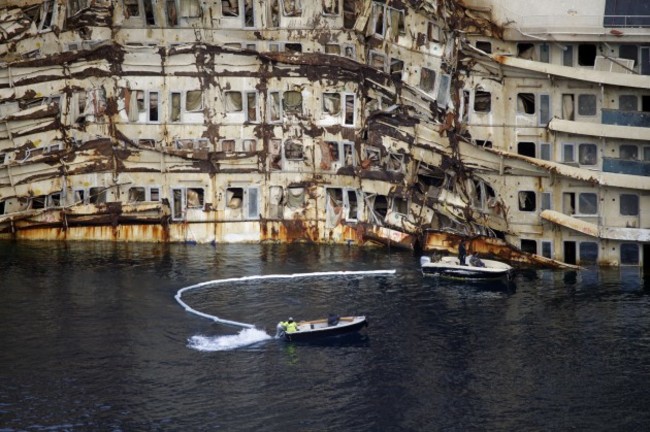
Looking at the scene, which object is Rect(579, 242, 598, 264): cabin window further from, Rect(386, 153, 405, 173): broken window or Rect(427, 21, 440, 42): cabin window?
Rect(427, 21, 440, 42): cabin window

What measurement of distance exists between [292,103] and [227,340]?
28.8 meters

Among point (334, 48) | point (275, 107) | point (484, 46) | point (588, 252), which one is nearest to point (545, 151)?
point (588, 252)

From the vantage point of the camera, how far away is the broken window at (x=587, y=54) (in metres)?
101

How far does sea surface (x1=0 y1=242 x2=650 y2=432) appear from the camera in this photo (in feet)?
235

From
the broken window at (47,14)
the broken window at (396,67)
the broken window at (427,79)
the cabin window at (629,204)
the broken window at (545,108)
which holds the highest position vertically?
the broken window at (47,14)

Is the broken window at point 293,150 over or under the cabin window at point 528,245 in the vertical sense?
over

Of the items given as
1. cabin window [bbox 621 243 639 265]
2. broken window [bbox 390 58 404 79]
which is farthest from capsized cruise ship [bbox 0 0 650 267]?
cabin window [bbox 621 243 639 265]

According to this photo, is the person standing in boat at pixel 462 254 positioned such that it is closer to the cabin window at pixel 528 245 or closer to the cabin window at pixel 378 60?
the cabin window at pixel 528 245

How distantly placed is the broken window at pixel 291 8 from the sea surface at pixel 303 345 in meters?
18.7

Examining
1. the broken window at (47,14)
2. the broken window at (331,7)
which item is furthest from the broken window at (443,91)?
the broken window at (47,14)

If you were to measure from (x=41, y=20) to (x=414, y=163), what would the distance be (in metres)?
31.9

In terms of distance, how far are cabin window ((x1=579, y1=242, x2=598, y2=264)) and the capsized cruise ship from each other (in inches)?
52.2

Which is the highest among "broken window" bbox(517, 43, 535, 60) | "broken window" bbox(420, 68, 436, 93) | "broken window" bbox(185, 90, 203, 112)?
"broken window" bbox(517, 43, 535, 60)

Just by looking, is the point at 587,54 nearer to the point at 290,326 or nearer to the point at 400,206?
the point at 400,206
